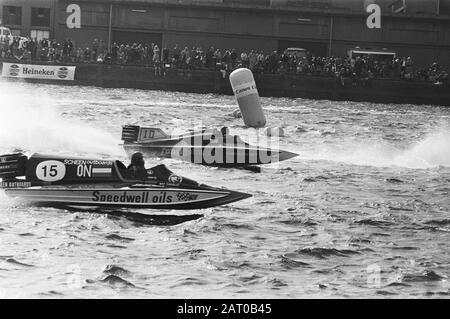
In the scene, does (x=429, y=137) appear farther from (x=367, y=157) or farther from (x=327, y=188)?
(x=327, y=188)

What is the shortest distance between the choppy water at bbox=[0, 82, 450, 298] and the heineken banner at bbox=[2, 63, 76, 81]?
20397mm

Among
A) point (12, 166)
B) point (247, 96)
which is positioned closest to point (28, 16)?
point (247, 96)

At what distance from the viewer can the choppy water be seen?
1306cm

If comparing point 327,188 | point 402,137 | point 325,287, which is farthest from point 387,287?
point 402,137

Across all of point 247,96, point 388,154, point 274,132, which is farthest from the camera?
point 247,96

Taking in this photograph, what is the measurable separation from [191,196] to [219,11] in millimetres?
45330

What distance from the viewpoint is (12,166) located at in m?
18.2

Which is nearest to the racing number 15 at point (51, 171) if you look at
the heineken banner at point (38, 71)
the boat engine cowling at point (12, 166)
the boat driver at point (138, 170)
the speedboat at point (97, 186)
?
the speedboat at point (97, 186)

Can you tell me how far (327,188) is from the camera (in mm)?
22406

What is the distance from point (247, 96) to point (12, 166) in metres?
16.7

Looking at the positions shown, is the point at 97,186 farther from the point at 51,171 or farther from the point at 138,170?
the point at 51,171

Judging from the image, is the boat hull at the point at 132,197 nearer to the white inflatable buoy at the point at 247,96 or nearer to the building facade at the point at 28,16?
the white inflatable buoy at the point at 247,96

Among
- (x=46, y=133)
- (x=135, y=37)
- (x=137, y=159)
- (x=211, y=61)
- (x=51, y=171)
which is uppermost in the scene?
(x=135, y=37)

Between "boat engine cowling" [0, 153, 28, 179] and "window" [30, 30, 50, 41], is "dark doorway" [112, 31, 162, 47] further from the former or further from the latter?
"boat engine cowling" [0, 153, 28, 179]
